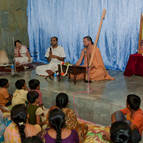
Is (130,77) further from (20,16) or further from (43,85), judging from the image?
(20,16)

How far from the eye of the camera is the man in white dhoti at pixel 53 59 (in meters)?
5.87

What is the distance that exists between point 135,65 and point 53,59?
239 cm

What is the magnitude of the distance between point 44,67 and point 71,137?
4.17 meters

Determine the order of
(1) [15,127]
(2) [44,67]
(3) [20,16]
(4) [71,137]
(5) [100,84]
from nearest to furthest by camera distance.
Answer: (4) [71,137] < (1) [15,127] < (5) [100,84] < (2) [44,67] < (3) [20,16]

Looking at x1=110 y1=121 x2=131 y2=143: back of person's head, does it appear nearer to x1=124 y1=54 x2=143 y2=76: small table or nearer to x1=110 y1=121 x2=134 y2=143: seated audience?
x1=110 y1=121 x2=134 y2=143: seated audience

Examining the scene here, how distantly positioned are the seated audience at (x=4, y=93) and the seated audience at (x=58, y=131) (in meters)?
2.37

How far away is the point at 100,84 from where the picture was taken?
4871mm

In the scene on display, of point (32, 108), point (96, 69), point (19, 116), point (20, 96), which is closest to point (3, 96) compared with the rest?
point (20, 96)

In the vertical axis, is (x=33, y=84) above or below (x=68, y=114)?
above

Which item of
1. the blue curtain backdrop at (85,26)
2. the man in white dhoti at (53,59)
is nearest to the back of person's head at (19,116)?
the man in white dhoti at (53,59)

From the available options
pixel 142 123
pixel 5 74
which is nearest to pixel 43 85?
pixel 5 74

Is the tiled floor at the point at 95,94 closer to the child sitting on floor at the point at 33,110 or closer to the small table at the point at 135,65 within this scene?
the small table at the point at 135,65

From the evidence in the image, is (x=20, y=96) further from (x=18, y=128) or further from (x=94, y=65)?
(x=94, y=65)

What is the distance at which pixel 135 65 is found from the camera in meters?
5.63
